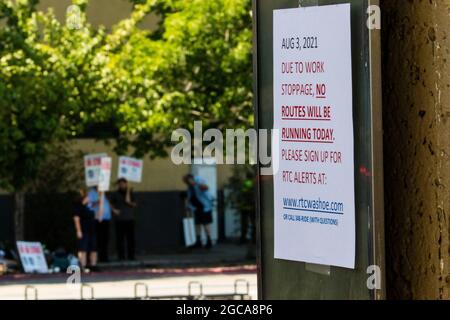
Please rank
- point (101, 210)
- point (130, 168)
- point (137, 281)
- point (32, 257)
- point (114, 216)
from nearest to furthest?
point (137, 281) → point (32, 257) → point (101, 210) → point (130, 168) → point (114, 216)

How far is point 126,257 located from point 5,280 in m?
5.18

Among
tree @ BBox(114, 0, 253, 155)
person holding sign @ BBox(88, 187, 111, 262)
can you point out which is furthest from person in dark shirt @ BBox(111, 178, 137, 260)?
tree @ BBox(114, 0, 253, 155)

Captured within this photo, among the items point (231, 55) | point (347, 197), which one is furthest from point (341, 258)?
point (231, 55)

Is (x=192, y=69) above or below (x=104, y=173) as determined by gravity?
above

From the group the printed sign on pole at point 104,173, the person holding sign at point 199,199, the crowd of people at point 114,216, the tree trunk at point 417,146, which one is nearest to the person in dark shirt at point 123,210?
the crowd of people at point 114,216

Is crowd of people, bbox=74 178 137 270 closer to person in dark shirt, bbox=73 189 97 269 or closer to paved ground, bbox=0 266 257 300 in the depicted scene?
person in dark shirt, bbox=73 189 97 269

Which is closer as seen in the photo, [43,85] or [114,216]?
[43,85]

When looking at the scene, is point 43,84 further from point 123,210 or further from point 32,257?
point 123,210

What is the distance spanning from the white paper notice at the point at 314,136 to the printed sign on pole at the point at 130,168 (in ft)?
66.5

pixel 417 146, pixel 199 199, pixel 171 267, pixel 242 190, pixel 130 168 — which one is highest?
pixel 130 168

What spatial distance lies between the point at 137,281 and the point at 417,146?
18.3m

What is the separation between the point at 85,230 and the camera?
24.4 m

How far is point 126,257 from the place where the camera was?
27.4 metres

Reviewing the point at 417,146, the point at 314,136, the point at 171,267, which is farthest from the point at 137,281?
the point at 417,146
